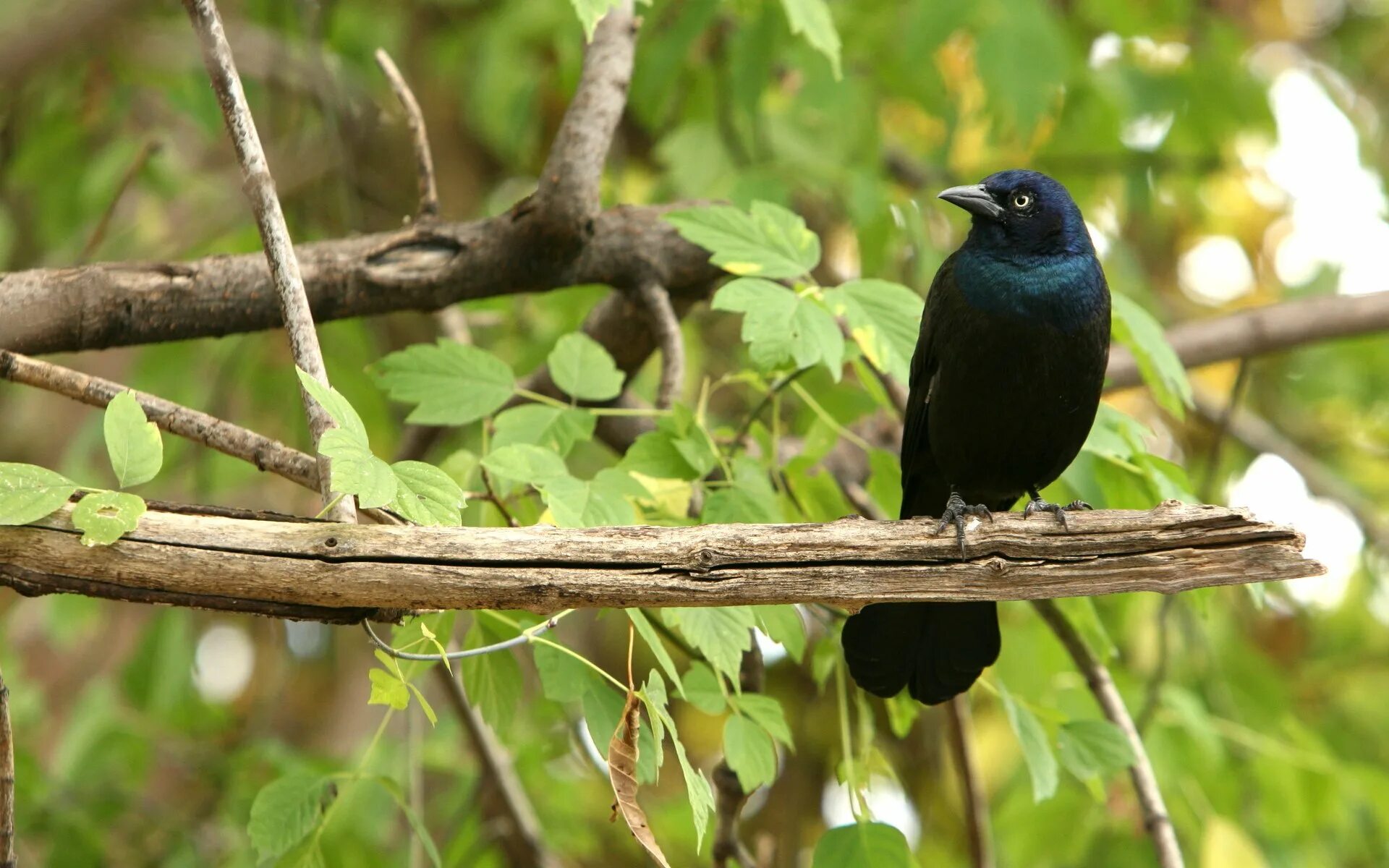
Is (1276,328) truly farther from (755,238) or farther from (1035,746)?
(755,238)

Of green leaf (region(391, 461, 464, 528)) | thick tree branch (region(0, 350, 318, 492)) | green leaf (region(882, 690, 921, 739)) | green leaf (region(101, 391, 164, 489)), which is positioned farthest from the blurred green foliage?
green leaf (region(101, 391, 164, 489))

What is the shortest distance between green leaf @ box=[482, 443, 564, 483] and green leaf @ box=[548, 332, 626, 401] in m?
0.33

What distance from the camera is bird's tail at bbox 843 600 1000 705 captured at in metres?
2.91

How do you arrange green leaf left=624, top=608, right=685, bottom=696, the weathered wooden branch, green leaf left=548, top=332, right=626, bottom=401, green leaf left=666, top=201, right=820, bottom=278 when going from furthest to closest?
green leaf left=548, top=332, right=626, bottom=401 → green leaf left=666, top=201, right=820, bottom=278 → green leaf left=624, top=608, right=685, bottom=696 → the weathered wooden branch

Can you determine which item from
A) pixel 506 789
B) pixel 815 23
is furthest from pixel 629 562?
pixel 506 789

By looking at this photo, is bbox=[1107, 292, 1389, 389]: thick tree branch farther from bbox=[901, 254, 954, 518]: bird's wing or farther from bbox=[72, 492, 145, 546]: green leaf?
bbox=[72, 492, 145, 546]: green leaf

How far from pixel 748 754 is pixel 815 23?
156cm

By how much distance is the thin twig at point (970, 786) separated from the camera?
11.2 feet

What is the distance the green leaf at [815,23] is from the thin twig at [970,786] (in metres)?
1.68

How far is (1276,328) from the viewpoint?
418 cm

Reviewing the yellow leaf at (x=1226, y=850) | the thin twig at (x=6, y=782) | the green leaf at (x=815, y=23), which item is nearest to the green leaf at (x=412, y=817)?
the thin twig at (x=6, y=782)

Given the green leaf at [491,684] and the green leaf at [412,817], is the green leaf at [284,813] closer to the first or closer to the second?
the green leaf at [412,817]

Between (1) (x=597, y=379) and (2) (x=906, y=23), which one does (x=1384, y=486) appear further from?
(1) (x=597, y=379)

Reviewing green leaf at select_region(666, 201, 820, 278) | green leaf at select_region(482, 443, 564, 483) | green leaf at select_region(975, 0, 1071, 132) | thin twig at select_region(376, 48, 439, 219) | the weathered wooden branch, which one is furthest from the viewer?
green leaf at select_region(975, 0, 1071, 132)
